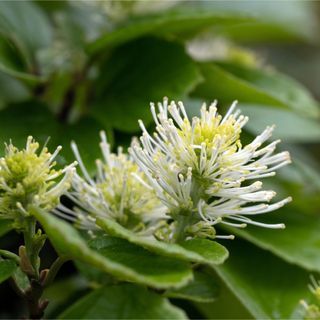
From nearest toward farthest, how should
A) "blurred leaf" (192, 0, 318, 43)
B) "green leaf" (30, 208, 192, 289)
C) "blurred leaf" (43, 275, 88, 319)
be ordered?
"green leaf" (30, 208, 192, 289) < "blurred leaf" (43, 275, 88, 319) < "blurred leaf" (192, 0, 318, 43)

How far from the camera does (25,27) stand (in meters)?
1.03

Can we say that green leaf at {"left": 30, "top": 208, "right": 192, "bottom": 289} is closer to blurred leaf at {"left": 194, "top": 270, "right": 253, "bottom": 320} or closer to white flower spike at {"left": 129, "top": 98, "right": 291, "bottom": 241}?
white flower spike at {"left": 129, "top": 98, "right": 291, "bottom": 241}

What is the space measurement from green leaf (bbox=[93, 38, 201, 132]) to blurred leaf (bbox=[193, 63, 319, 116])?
6 centimetres

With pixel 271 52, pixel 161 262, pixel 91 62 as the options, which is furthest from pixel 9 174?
pixel 271 52

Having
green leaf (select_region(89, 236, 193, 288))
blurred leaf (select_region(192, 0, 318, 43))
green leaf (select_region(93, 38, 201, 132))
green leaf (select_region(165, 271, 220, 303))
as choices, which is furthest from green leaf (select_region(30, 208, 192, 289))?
blurred leaf (select_region(192, 0, 318, 43))

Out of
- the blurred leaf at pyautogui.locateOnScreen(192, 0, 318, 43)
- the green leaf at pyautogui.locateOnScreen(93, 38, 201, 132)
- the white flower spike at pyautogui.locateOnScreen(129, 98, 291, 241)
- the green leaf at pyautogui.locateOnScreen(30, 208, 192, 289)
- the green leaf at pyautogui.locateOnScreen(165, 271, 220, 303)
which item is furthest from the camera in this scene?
the blurred leaf at pyautogui.locateOnScreen(192, 0, 318, 43)

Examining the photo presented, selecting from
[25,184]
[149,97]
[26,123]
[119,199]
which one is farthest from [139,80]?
[25,184]

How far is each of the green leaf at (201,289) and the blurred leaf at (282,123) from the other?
1.29 ft

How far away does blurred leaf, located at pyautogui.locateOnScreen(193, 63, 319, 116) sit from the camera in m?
0.90

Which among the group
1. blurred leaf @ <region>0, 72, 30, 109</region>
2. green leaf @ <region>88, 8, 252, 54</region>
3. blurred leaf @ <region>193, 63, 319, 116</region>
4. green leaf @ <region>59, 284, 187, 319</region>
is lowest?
green leaf @ <region>59, 284, 187, 319</region>

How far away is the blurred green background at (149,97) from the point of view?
0.81m

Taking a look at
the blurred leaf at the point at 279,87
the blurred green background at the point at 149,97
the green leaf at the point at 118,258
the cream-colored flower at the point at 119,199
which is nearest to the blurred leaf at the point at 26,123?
the blurred green background at the point at 149,97

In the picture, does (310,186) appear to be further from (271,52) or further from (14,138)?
(271,52)

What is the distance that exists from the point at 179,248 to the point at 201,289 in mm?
220
